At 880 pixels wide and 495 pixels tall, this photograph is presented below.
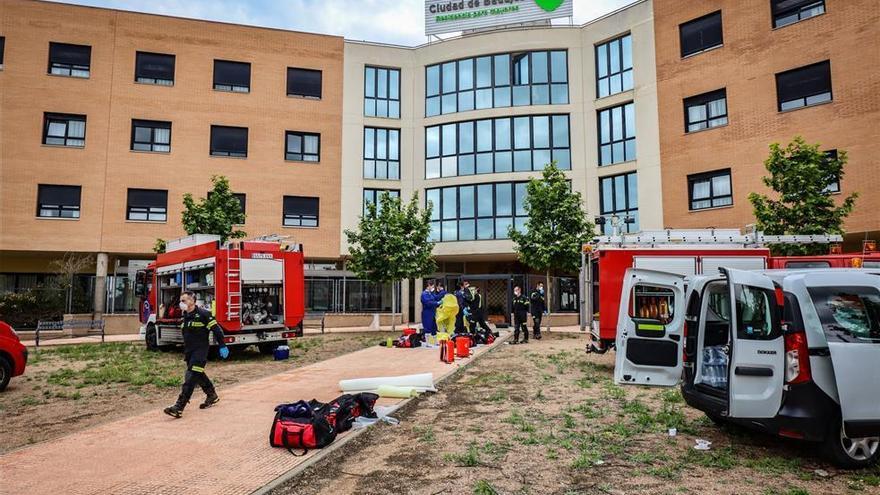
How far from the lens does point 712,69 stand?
76.4ft

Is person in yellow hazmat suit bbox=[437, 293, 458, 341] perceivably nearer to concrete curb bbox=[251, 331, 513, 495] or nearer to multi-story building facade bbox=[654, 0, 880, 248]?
concrete curb bbox=[251, 331, 513, 495]

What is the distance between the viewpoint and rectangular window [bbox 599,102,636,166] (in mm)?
25703

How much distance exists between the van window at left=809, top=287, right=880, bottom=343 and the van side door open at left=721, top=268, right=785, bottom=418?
15.1 inches

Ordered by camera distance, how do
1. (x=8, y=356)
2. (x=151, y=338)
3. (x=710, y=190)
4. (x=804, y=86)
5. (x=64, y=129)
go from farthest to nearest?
(x=64, y=129) < (x=710, y=190) < (x=804, y=86) < (x=151, y=338) < (x=8, y=356)

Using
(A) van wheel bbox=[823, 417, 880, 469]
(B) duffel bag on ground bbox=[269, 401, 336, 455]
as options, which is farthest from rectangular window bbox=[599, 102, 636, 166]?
(B) duffel bag on ground bbox=[269, 401, 336, 455]

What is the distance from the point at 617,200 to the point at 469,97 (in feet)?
30.2

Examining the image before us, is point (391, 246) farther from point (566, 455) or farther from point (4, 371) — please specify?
point (566, 455)

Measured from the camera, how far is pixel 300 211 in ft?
92.8

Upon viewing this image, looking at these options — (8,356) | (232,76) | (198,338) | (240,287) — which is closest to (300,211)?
(232,76)

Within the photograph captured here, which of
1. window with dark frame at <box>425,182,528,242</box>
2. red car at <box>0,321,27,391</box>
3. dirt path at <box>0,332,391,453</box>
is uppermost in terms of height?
window with dark frame at <box>425,182,528,242</box>

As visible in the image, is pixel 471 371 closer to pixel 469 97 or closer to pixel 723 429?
pixel 723 429

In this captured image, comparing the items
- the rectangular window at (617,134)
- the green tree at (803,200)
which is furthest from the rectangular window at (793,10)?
the green tree at (803,200)

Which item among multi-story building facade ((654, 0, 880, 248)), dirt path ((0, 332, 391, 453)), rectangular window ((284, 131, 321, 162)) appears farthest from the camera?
rectangular window ((284, 131, 321, 162))

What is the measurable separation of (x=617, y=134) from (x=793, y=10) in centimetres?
819
